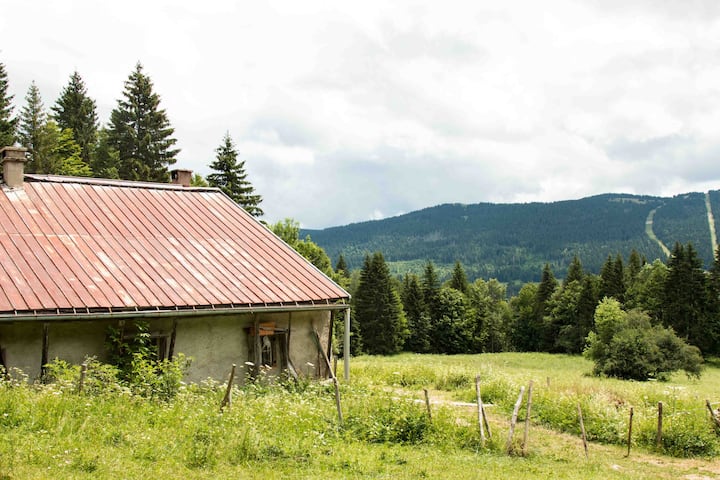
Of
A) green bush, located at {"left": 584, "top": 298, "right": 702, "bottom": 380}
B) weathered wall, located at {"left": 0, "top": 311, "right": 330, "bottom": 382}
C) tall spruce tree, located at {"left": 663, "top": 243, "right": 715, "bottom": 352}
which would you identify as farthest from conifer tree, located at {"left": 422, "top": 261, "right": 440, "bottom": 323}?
weathered wall, located at {"left": 0, "top": 311, "right": 330, "bottom": 382}

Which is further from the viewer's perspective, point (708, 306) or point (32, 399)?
point (708, 306)

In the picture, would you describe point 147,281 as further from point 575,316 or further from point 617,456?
point 575,316

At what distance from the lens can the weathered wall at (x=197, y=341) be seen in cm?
1498

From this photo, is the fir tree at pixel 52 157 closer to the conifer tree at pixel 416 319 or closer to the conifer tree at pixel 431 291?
the conifer tree at pixel 416 319

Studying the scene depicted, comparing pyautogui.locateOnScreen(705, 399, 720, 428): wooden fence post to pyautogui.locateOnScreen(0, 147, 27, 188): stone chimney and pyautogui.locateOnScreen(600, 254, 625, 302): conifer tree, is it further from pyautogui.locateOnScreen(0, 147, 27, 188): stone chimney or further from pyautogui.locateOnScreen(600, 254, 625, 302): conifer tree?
pyautogui.locateOnScreen(600, 254, 625, 302): conifer tree

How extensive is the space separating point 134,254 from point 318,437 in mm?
9301

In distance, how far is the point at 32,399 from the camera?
1154 cm

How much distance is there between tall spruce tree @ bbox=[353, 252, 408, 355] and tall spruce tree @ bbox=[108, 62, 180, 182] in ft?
95.9

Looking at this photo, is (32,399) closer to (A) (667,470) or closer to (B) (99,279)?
(B) (99,279)

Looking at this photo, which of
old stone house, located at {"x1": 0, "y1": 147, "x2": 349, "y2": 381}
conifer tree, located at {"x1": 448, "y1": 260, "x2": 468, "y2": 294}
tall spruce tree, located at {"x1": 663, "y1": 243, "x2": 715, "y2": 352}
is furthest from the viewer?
conifer tree, located at {"x1": 448, "y1": 260, "x2": 468, "y2": 294}

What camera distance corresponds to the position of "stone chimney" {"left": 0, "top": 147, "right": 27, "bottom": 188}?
64.7 feet

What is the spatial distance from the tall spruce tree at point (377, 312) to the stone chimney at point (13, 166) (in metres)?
54.3

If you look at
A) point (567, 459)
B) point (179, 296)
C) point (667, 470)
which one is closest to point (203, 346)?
point (179, 296)

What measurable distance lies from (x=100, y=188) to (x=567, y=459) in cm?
1734
